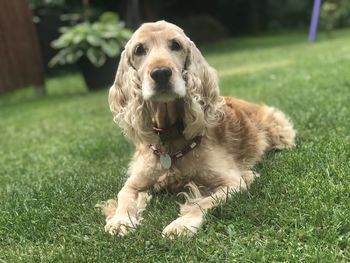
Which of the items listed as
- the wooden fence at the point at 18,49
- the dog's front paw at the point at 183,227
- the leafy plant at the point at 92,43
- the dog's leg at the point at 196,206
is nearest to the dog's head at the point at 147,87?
the dog's leg at the point at 196,206

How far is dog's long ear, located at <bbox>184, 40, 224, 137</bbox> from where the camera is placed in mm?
3251

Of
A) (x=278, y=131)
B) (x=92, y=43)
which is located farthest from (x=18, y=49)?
(x=278, y=131)

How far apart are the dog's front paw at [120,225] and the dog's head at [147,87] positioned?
1.94 ft

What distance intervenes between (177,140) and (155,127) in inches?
6.7

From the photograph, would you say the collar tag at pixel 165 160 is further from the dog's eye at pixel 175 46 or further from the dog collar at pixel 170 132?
the dog's eye at pixel 175 46

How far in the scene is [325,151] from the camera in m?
3.76

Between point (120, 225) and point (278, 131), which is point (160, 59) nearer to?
point (120, 225)

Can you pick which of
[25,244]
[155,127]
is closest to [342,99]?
[155,127]

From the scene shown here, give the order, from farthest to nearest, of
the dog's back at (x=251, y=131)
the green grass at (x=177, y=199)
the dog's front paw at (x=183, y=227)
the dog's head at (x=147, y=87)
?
the dog's back at (x=251, y=131), the dog's head at (x=147, y=87), the dog's front paw at (x=183, y=227), the green grass at (x=177, y=199)

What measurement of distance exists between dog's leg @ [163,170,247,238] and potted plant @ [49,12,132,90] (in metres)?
7.95

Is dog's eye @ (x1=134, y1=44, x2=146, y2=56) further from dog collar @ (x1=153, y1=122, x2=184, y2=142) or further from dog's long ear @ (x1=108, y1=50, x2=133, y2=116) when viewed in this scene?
dog collar @ (x1=153, y1=122, x2=184, y2=142)

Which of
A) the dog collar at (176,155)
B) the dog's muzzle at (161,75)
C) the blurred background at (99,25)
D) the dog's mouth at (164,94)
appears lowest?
the blurred background at (99,25)

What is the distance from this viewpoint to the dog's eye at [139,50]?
3.24 m

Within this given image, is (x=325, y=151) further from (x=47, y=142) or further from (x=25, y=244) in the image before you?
(x=47, y=142)
